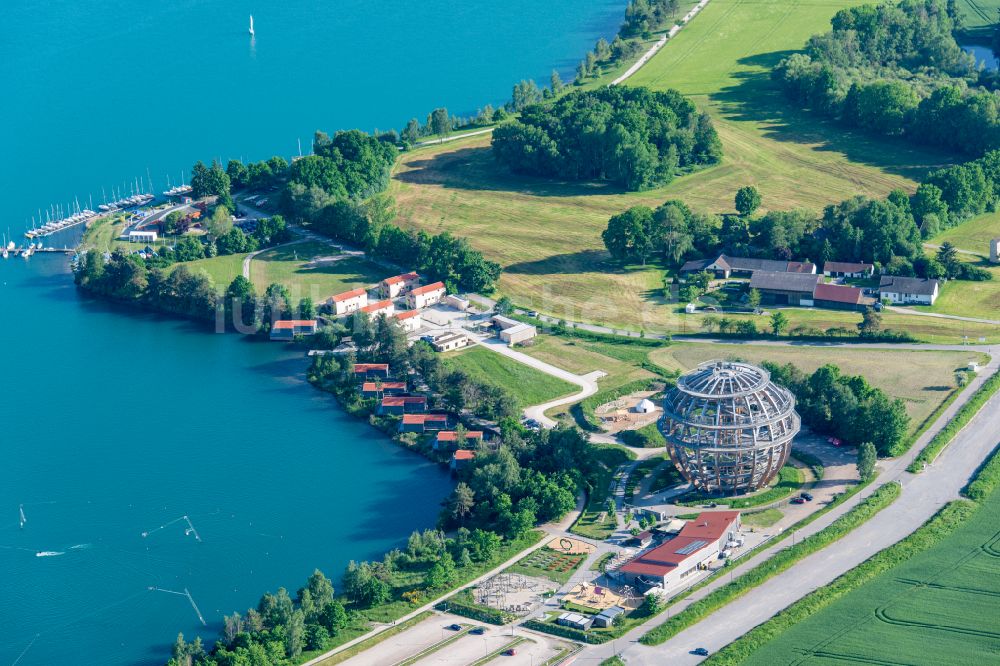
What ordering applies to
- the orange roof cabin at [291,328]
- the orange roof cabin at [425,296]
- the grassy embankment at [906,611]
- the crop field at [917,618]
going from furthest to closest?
1. the orange roof cabin at [425,296]
2. the orange roof cabin at [291,328]
3. the grassy embankment at [906,611]
4. the crop field at [917,618]

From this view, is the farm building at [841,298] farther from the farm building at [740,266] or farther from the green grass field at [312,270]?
the green grass field at [312,270]

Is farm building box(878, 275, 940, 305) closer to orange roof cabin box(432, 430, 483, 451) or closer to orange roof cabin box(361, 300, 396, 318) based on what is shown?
orange roof cabin box(432, 430, 483, 451)

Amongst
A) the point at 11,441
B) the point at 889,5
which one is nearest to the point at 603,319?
the point at 11,441

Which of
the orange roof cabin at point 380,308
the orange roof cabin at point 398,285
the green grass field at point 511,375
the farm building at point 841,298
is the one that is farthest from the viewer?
the orange roof cabin at point 398,285

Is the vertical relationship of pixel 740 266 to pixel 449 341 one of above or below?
above

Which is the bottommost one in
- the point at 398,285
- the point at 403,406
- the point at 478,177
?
the point at 403,406

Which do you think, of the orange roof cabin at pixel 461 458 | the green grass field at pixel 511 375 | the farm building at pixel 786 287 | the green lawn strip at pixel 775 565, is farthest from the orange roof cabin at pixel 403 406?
the farm building at pixel 786 287

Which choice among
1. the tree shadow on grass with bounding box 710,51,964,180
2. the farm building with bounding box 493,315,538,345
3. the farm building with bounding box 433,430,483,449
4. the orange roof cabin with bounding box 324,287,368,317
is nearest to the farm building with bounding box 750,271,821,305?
the farm building with bounding box 493,315,538,345

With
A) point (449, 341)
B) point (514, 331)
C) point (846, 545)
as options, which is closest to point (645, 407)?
point (514, 331)

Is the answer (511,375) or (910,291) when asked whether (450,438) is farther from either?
(910,291)
